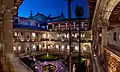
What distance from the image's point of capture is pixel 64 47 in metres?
48.3

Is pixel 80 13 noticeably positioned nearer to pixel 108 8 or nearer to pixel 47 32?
pixel 47 32

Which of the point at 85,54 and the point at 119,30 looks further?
the point at 85,54

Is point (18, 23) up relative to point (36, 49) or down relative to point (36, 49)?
up

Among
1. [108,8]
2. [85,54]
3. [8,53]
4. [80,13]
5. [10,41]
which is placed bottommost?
[85,54]

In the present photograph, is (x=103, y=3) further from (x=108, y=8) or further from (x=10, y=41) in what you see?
(x=10, y=41)

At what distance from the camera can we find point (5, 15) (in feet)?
22.1

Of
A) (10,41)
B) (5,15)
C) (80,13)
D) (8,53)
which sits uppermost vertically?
(80,13)

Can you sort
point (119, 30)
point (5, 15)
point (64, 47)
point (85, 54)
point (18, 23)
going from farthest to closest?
point (64, 47), point (18, 23), point (85, 54), point (119, 30), point (5, 15)

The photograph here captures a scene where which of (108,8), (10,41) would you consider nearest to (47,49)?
(108,8)

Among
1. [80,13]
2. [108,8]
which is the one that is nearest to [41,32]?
[80,13]

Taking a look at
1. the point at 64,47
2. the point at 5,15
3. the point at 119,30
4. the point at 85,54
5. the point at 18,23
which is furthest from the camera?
the point at 64,47

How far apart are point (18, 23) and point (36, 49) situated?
845cm

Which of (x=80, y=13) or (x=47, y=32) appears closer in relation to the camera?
(x=80, y=13)

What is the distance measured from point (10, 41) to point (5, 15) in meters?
1.10
